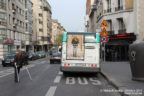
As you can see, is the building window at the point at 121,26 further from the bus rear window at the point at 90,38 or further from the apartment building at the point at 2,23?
the apartment building at the point at 2,23

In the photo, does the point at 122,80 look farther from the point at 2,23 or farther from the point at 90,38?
the point at 2,23

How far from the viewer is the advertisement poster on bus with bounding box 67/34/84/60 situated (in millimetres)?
12602

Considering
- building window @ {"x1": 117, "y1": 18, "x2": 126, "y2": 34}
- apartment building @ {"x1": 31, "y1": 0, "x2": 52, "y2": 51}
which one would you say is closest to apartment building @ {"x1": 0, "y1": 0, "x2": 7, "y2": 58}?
building window @ {"x1": 117, "y1": 18, "x2": 126, "y2": 34}

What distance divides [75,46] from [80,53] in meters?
0.53

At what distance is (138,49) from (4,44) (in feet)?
117

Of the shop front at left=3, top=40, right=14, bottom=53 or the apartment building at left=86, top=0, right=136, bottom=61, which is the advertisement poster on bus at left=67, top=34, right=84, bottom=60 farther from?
the shop front at left=3, top=40, right=14, bottom=53

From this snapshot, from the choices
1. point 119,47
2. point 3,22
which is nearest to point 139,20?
point 119,47

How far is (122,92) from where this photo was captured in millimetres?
7398

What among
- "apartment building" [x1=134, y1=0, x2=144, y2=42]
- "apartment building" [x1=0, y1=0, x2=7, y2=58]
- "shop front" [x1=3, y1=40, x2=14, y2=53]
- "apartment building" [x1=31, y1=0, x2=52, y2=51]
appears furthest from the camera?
"apartment building" [x1=31, y1=0, x2=52, y2=51]

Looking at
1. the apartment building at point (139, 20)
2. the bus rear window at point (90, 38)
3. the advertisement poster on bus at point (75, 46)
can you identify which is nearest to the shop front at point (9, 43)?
the apartment building at point (139, 20)

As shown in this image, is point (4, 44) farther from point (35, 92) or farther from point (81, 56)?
point (35, 92)

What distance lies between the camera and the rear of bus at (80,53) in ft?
40.5

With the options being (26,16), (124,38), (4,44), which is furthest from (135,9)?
(26,16)

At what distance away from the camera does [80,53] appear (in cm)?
1256
